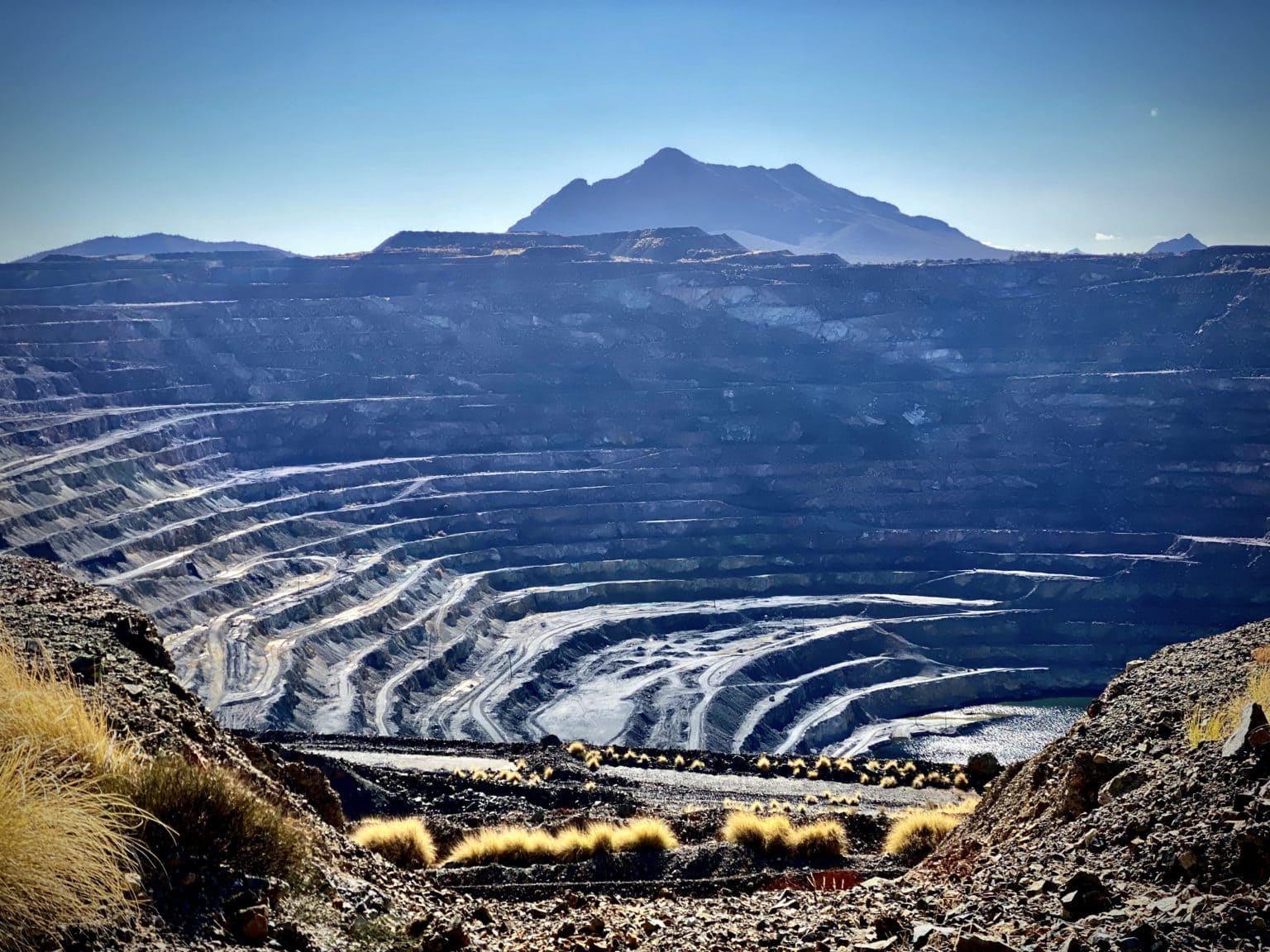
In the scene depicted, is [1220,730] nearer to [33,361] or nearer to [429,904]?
[429,904]

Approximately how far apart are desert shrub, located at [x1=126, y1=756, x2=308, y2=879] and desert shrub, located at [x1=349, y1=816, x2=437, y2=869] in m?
8.56

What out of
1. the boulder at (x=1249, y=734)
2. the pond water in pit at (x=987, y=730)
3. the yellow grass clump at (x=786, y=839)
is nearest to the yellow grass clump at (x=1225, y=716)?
the boulder at (x=1249, y=734)

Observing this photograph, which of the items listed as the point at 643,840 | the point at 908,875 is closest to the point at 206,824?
the point at 908,875

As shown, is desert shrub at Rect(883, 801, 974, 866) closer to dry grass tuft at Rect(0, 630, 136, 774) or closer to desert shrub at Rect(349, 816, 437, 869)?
desert shrub at Rect(349, 816, 437, 869)

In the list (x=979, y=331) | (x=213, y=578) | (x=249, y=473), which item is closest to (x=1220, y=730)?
(x=213, y=578)

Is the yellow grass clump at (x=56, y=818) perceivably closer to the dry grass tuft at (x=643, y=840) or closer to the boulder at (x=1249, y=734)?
the boulder at (x=1249, y=734)

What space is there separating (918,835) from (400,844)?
7.87 metres

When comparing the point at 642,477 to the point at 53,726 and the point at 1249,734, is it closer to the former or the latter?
the point at 1249,734

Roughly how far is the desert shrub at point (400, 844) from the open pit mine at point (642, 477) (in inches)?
1723

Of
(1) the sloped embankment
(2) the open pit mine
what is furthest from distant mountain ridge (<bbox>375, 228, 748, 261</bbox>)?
(1) the sloped embankment

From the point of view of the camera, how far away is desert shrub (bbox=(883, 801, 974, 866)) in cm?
1731

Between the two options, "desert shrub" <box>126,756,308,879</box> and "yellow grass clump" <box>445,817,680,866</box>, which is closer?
"desert shrub" <box>126,756,308,879</box>

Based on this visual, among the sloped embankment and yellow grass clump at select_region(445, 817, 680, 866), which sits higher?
the sloped embankment

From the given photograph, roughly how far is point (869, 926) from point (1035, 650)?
81.1 meters
